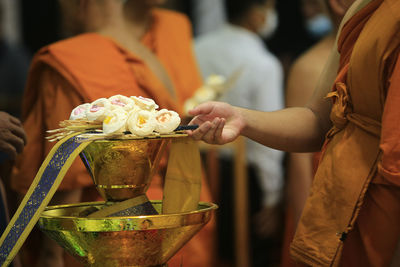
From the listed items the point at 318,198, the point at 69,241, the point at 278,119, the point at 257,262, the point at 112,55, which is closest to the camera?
the point at 69,241

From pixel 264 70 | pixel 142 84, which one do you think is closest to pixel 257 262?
pixel 264 70

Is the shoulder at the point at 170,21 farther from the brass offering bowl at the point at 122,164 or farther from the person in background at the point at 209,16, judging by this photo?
the person in background at the point at 209,16

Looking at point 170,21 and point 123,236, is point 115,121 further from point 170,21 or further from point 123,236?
point 170,21

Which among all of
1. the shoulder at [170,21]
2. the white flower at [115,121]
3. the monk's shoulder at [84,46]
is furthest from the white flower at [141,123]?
the shoulder at [170,21]

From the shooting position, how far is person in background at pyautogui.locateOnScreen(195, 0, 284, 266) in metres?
3.99

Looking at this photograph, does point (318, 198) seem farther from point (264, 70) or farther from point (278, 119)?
point (264, 70)

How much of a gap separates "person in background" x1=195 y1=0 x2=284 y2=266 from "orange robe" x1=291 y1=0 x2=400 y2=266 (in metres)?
2.40

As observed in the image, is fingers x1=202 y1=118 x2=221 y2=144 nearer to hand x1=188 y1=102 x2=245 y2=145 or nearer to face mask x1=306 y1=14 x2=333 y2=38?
hand x1=188 y1=102 x2=245 y2=145

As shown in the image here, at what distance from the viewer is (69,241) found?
4.32 feet

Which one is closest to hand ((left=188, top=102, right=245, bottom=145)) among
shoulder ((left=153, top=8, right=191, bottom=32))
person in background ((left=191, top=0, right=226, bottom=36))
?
shoulder ((left=153, top=8, right=191, bottom=32))

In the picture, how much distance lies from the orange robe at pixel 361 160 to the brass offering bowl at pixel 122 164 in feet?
1.21

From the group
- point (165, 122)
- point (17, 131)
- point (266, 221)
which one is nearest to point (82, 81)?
point (17, 131)

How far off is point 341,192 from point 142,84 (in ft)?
3.32

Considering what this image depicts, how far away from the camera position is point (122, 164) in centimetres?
137
